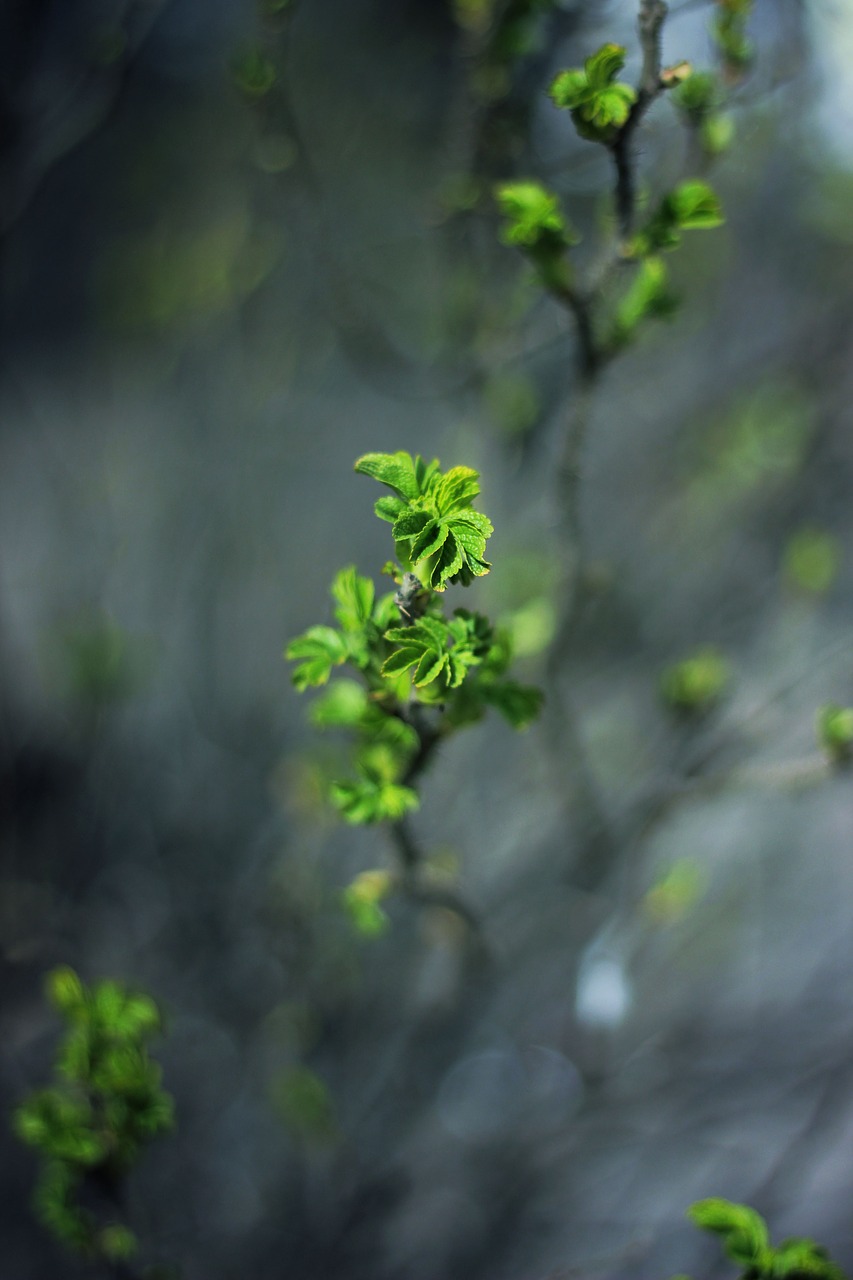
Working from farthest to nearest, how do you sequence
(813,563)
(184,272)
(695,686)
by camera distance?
(184,272) < (813,563) < (695,686)

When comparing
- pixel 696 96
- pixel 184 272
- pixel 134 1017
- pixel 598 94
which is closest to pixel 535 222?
pixel 598 94

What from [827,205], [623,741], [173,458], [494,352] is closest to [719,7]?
[494,352]

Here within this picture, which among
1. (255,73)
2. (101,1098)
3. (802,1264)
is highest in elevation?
(255,73)

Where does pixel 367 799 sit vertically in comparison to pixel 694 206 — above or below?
below

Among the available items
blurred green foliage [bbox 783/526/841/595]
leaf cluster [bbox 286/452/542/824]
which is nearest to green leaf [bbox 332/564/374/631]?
leaf cluster [bbox 286/452/542/824]

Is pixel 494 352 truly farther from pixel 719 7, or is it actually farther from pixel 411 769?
pixel 411 769

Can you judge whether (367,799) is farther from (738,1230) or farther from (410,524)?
(738,1230)

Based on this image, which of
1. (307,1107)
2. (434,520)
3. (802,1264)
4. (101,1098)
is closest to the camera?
(434,520)

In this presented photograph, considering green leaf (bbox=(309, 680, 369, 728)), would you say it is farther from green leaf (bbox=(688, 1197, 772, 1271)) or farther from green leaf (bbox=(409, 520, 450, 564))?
green leaf (bbox=(688, 1197, 772, 1271))
